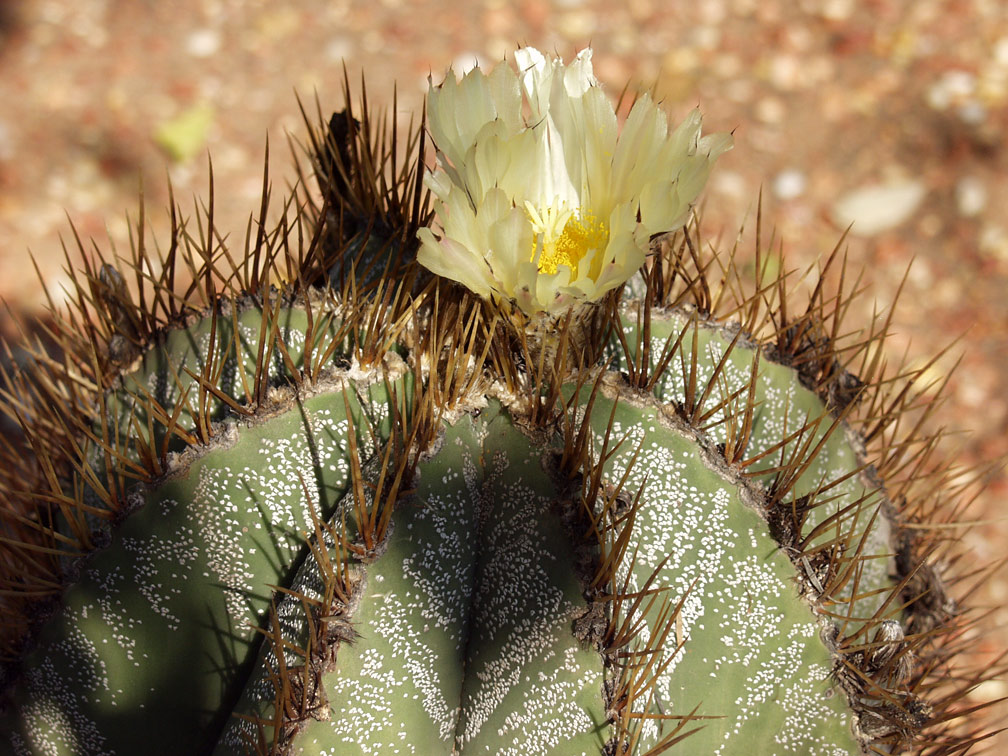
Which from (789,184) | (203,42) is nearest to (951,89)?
(789,184)

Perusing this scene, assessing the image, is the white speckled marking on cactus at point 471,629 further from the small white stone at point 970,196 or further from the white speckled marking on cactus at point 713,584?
the small white stone at point 970,196

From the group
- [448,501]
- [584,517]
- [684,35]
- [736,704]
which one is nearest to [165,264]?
[448,501]

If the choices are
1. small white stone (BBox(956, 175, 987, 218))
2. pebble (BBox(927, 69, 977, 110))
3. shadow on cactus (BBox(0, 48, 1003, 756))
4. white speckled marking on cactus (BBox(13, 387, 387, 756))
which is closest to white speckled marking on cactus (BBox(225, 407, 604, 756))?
shadow on cactus (BBox(0, 48, 1003, 756))

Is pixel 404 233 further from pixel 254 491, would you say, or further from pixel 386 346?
pixel 254 491

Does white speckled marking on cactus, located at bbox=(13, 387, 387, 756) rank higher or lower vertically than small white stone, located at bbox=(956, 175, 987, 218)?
lower

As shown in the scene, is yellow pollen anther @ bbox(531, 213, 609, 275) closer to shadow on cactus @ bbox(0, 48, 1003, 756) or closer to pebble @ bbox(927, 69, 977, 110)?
shadow on cactus @ bbox(0, 48, 1003, 756)

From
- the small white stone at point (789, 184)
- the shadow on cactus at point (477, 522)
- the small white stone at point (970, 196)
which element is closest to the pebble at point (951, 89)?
the small white stone at point (970, 196)

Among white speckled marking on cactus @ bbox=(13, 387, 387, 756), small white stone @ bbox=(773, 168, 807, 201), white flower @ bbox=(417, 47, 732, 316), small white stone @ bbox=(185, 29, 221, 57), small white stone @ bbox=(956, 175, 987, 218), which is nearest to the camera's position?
white flower @ bbox=(417, 47, 732, 316)
